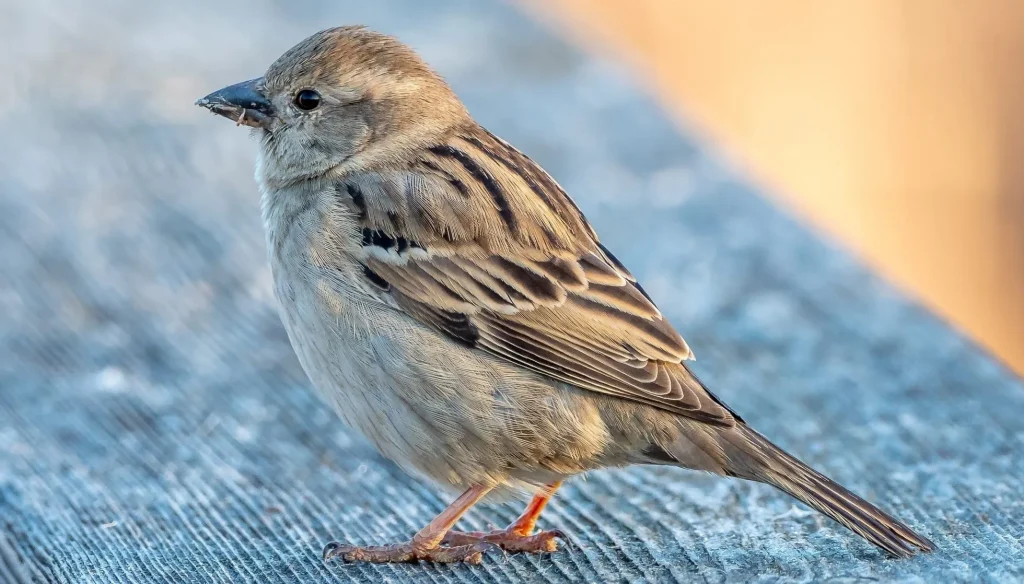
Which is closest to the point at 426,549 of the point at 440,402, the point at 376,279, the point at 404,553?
the point at 404,553

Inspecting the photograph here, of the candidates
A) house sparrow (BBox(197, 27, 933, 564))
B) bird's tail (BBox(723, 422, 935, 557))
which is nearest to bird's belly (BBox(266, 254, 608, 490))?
house sparrow (BBox(197, 27, 933, 564))

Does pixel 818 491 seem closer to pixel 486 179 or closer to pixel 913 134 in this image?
pixel 486 179

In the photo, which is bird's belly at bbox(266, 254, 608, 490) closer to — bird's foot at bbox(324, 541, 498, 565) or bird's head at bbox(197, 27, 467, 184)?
bird's foot at bbox(324, 541, 498, 565)

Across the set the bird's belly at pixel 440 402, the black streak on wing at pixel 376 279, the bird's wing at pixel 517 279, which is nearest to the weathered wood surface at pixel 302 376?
the bird's belly at pixel 440 402

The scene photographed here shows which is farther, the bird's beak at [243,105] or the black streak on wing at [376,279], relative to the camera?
the bird's beak at [243,105]

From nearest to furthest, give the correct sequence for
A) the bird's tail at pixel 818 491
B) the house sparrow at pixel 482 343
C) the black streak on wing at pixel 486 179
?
the bird's tail at pixel 818 491, the house sparrow at pixel 482 343, the black streak on wing at pixel 486 179

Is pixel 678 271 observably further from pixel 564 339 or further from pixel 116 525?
pixel 116 525

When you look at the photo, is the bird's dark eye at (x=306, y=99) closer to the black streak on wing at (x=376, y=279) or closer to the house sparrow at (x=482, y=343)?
the house sparrow at (x=482, y=343)
